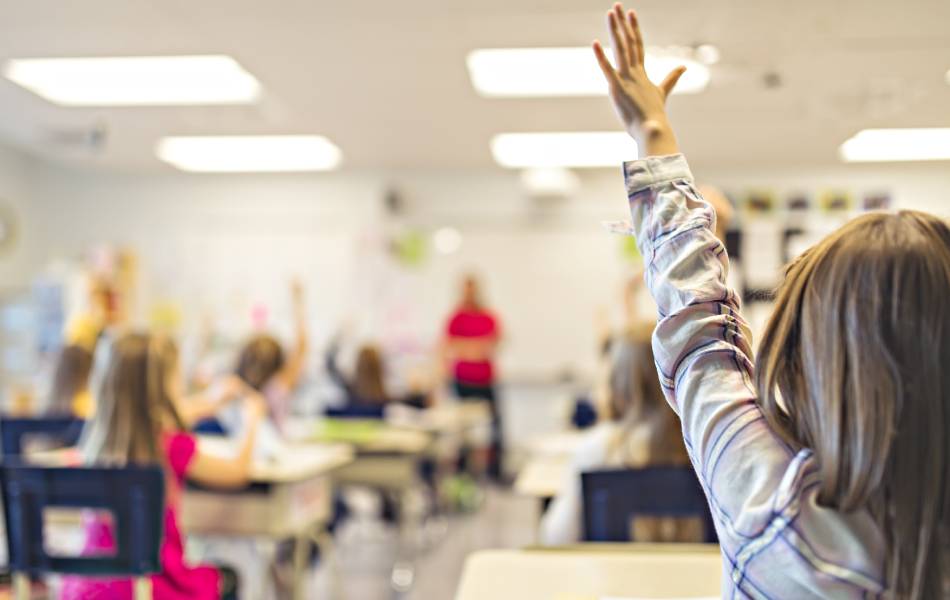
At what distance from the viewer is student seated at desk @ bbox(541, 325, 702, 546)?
7.27ft

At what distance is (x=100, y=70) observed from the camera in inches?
134

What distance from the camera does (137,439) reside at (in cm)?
221

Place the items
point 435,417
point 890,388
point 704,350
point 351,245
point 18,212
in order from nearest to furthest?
point 890,388 < point 704,350 < point 435,417 < point 18,212 < point 351,245

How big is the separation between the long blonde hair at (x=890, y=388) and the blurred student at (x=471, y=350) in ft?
19.6

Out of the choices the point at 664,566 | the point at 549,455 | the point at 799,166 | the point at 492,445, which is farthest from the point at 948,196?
the point at 492,445

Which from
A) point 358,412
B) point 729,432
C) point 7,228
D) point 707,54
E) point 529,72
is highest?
point 529,72

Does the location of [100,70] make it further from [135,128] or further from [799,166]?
[799,166]

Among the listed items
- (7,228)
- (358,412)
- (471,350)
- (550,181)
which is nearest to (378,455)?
(358,412)

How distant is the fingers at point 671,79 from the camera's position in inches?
40.7

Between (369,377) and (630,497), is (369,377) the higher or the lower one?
the higher one

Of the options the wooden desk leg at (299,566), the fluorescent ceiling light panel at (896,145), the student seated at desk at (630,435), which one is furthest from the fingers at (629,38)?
the wooden desk leg at (299,566)

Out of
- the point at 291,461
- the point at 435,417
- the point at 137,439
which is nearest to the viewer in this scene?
the point at 137,439

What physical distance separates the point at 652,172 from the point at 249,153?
559 centimetres

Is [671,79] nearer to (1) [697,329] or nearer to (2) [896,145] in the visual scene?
(1) [697,329]
